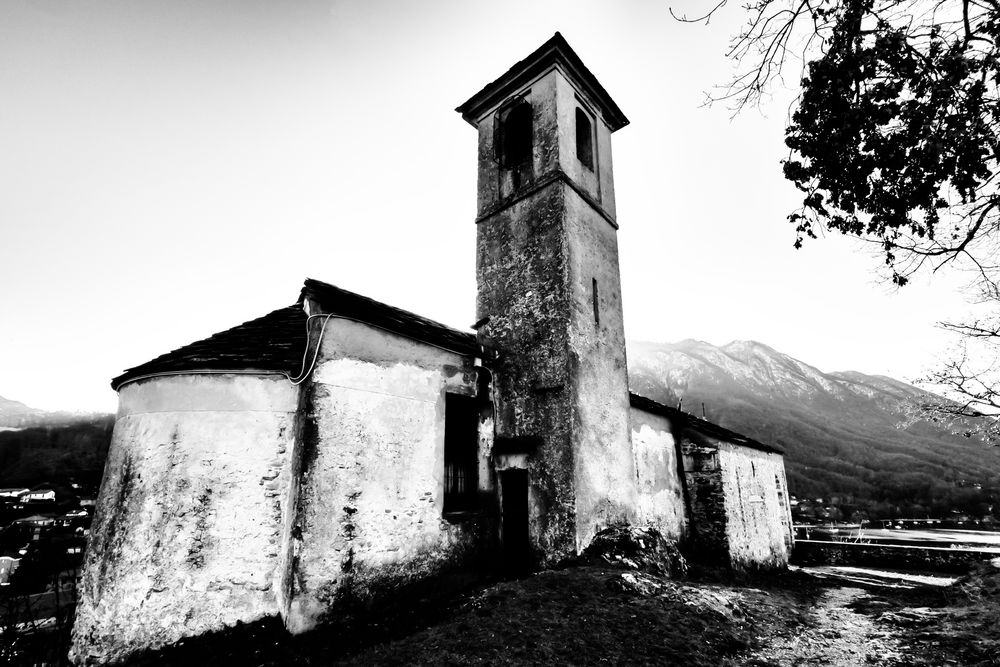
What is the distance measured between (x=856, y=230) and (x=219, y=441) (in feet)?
26.9

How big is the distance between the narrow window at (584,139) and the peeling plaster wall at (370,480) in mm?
6818

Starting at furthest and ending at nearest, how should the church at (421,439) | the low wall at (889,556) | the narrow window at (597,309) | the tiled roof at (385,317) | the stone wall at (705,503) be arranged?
the low wall at (889,556) → the stone wall at (705,503) → the narrow window at (597,309) → the tiled roof at (385,317) → the church at (421,439)

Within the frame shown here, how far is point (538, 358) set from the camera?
380 inches

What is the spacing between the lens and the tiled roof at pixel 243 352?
6746 mm

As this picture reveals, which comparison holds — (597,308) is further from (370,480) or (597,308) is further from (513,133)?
(370,480)

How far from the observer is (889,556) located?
17938mm

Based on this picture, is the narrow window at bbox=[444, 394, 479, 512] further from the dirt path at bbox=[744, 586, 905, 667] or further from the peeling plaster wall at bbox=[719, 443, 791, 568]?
the peeling plaster wall at bbox=[719, 443, 791, 568]

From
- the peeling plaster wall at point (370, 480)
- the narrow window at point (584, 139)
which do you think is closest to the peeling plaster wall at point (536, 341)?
the peeling plaster wall at point (370, 480)

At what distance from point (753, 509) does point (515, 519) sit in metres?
9.75

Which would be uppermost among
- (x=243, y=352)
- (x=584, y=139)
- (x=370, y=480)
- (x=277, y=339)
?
(x=584, y=139)

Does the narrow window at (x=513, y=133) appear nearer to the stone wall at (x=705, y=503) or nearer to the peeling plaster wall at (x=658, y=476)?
the peeling plaster wall at (x=658, y=476)

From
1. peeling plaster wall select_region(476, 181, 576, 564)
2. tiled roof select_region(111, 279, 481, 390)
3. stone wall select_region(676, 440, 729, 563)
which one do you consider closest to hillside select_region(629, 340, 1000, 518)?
stone wall select_region(676, 440, 729, 563)

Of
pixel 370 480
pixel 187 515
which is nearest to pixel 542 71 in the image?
pixel 370 480

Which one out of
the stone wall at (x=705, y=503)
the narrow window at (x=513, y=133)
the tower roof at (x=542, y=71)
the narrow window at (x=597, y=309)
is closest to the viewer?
the narrow window at (x=597, y=309)
